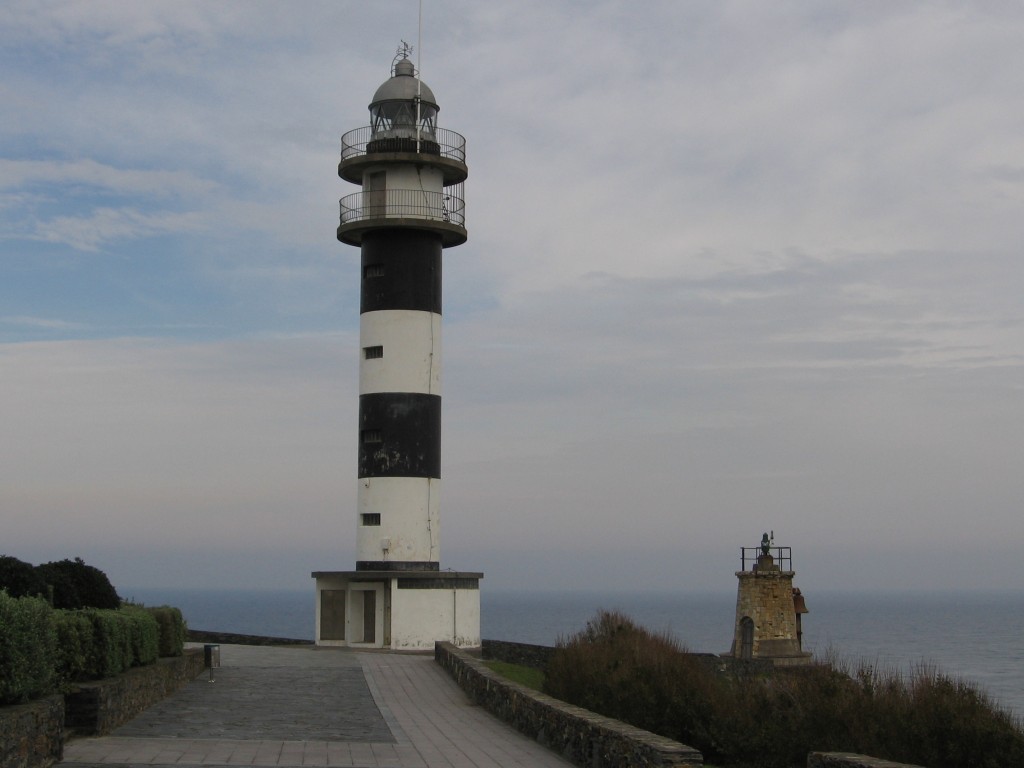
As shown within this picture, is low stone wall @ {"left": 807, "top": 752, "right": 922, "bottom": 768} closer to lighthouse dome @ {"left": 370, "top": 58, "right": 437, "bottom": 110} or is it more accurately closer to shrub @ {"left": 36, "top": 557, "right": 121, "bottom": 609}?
shrub @ {"left": 36, "top": 557, "right": 121, "bottom": 609}

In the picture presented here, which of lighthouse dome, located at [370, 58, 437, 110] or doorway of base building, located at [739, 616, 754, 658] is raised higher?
lighthouse dome, located at [370, 58, 437, 110]

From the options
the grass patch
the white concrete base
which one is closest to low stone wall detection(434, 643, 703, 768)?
the grass patch

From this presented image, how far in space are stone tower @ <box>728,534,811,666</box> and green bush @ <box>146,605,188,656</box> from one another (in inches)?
772

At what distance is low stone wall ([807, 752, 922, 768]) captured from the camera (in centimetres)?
1034

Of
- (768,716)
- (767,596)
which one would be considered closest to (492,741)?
(768,716)

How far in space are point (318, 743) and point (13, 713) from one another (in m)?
3.81

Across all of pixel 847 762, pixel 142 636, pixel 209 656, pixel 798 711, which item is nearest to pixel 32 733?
pixel 142 636

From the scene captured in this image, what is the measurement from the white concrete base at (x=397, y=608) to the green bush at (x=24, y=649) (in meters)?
14.9

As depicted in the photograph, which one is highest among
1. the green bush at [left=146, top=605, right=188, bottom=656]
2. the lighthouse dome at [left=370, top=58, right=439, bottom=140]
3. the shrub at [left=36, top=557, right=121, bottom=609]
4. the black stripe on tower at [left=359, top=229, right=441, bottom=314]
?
the lighthouse dome at [left=370, top=58, right=439, bottom=140]

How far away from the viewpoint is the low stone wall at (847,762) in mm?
10344

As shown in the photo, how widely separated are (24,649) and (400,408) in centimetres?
1639

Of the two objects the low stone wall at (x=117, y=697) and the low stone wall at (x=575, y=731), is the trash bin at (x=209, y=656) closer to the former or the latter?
the low stone wall at (x=117, y=697)

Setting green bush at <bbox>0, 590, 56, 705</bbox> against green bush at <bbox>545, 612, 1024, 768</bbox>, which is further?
green bush at <bbox>545, 612, 1024, 768</bbox>

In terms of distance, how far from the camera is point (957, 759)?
45.4 ft
